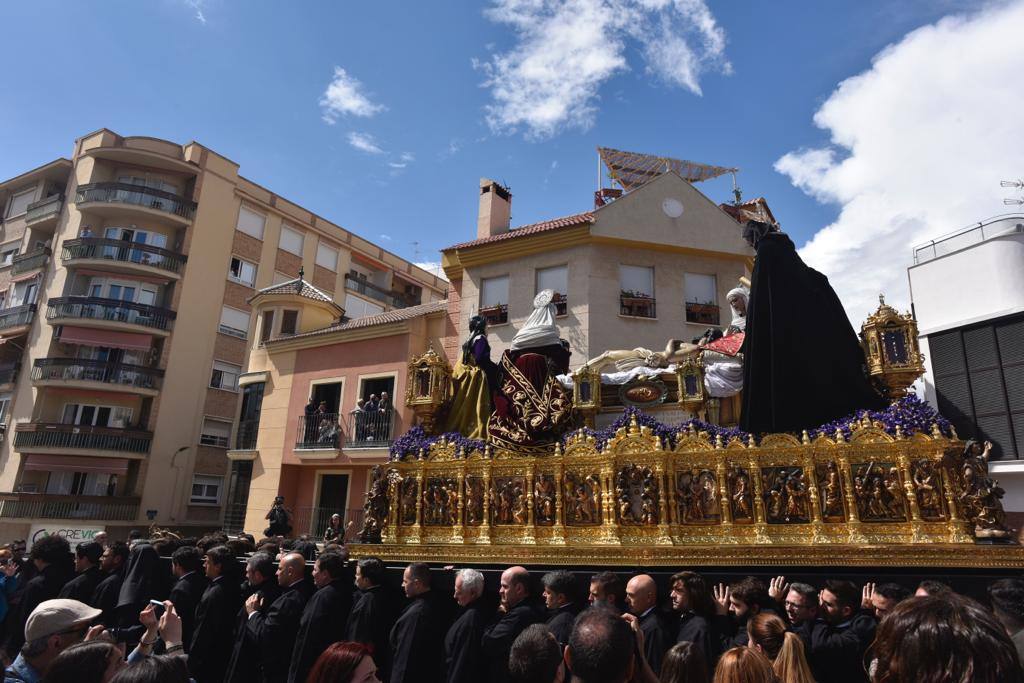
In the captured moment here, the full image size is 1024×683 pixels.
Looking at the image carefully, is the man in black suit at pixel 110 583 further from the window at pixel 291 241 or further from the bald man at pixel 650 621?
the window at pixel 291 241

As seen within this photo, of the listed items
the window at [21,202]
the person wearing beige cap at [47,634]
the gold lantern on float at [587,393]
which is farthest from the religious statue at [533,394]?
the window at [21,202]

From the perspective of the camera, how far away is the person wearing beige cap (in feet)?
10.8

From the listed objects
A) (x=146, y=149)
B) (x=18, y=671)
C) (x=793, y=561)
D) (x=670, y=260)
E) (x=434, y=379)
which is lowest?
(x=18, y=671)

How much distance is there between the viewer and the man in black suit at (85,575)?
716 cm

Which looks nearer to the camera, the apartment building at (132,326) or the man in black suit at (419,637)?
the man in black suit at (419,637)

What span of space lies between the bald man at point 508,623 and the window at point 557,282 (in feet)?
38.6

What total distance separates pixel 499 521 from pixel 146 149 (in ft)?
92.0

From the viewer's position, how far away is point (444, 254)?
19.1 meters

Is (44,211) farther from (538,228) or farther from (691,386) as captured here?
(691,386)

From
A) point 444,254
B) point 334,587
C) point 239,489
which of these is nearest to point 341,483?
point 239,489

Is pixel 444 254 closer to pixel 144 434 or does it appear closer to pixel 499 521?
pixel 499 521

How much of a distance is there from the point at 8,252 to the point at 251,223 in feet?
42.4

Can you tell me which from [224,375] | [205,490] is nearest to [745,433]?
[205,490]

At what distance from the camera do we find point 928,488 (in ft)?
21.9
